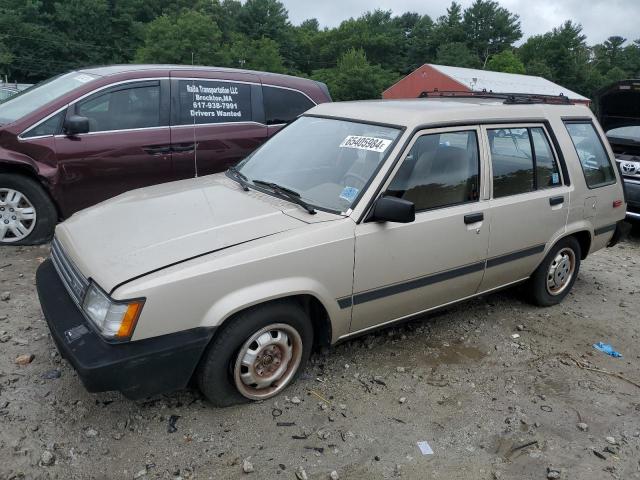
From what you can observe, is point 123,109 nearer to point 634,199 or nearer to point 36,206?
point 36,206

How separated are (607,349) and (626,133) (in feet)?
18.0

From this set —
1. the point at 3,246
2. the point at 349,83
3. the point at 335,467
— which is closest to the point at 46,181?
the point at 3,246

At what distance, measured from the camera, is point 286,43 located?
79.5 metres

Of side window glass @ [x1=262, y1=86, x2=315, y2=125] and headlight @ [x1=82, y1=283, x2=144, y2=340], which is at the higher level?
side window glass @ [x1=262, y1=86, x2=315, y2=125]

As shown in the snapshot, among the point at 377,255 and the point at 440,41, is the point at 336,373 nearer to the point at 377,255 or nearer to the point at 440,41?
the point at 377,255

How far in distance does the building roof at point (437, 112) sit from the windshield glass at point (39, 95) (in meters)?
2.78

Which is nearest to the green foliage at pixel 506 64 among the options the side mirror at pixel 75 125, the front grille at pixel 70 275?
the side mirror at pixel 75 125

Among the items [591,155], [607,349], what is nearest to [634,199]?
[591,155]

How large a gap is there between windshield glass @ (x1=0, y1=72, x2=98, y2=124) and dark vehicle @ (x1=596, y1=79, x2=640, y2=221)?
23.2ft

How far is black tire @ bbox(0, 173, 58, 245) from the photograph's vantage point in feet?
16.7

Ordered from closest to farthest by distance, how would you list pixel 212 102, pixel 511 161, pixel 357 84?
pixel 511 161 → pixel 212 102 → pixel 357 84

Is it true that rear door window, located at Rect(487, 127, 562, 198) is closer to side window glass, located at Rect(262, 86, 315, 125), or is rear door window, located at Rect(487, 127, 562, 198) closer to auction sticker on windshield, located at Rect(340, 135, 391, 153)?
auction sticker on windshield, located at Rect(340, 135, 391, 153)

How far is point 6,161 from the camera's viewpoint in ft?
16.4

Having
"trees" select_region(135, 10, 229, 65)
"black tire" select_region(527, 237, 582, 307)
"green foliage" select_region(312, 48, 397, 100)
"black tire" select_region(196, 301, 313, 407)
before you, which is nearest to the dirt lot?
"black tire" select_region(196, 301, 313, 407)
